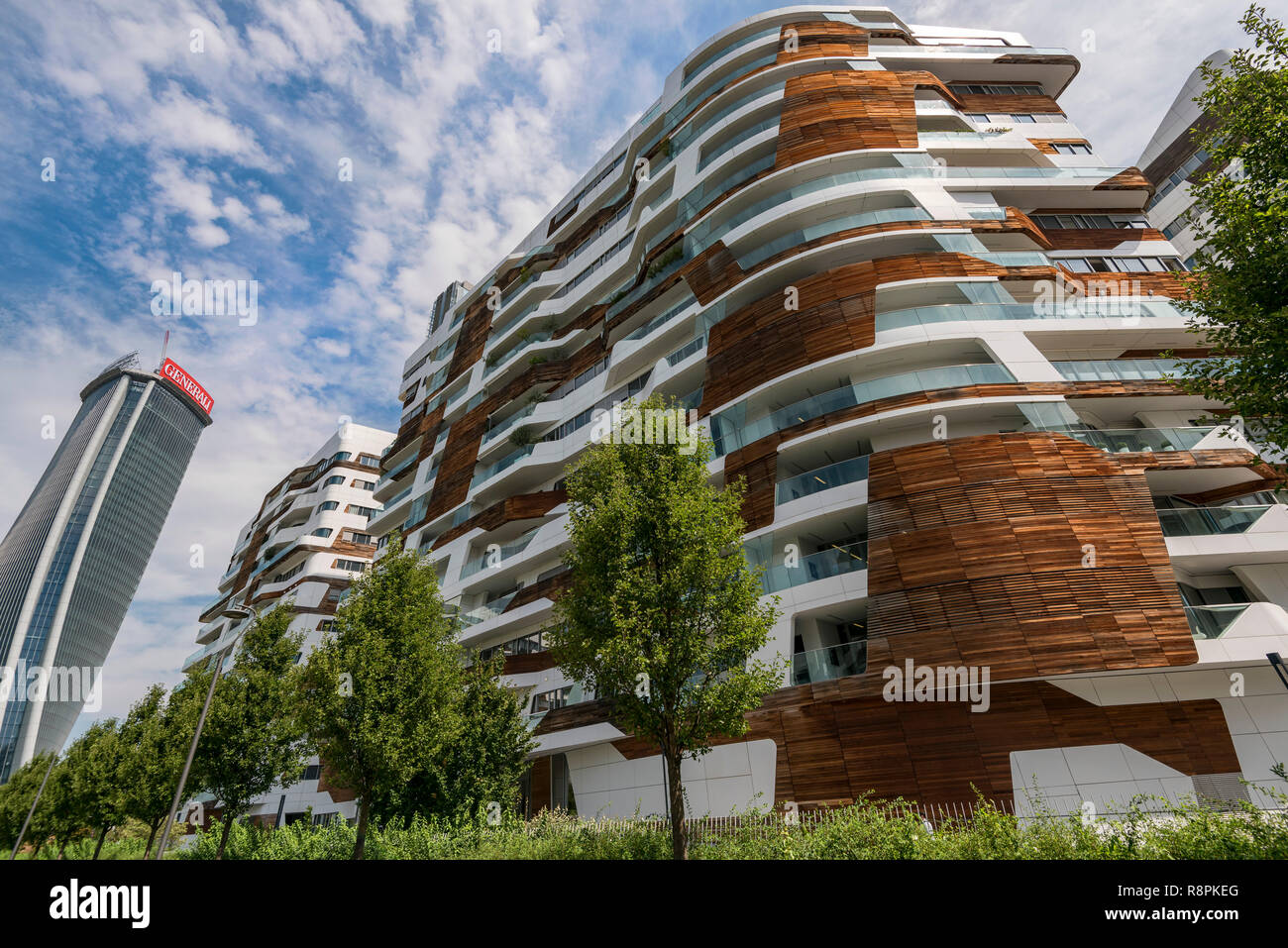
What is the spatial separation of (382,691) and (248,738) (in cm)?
822

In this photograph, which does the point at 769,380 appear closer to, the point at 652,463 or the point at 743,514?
the point at 743,514

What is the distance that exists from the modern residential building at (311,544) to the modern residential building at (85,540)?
7757 cm

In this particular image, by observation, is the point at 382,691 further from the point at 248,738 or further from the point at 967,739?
the point at 967,739

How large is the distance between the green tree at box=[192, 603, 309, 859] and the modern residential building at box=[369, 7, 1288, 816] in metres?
9.58

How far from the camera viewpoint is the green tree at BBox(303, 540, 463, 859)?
1664 centimetres

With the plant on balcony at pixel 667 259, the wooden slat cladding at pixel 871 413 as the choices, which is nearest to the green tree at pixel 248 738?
the wooden slat cladding at pixel 871 413

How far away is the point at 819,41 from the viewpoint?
32.1 m

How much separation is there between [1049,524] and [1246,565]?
7092 millimetres

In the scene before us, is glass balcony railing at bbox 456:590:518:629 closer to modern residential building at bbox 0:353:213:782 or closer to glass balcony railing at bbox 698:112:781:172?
glass balcony railing at bbox 698:112:781:172

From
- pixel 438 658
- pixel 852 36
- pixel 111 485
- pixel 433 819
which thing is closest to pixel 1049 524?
pixel 438 658

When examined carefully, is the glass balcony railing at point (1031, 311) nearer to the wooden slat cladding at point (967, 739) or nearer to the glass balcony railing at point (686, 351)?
the glass balcony railing at point (686, 351)

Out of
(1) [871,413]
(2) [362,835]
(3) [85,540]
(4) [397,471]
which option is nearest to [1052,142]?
(1) [871,413]

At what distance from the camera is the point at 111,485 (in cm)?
12575

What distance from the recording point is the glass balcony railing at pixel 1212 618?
15695 millimetres
